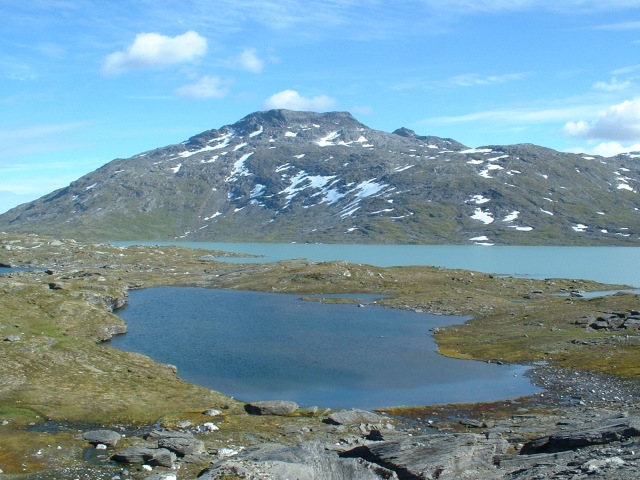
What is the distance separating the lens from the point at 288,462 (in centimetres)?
2839

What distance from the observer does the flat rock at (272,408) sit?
46.3 metres

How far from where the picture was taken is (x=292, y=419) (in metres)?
44.9

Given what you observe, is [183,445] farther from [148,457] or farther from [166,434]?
[166,434]

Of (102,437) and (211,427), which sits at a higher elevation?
(102,437)

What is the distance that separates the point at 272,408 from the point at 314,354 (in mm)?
26343

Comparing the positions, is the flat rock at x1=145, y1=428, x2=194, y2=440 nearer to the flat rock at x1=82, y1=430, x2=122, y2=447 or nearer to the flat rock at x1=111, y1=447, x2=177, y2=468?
the flat rock at x1=82, y1=430, x2=122, y2=447

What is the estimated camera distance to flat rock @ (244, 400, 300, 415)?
46312 mm

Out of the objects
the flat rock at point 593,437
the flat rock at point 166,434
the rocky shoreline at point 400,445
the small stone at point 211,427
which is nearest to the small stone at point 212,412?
the rocky shoreline at point 400,445

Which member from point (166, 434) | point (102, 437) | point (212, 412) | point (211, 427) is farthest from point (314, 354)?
point (102, 437)

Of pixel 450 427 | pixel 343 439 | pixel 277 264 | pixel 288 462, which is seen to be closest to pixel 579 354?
pixel 450 427

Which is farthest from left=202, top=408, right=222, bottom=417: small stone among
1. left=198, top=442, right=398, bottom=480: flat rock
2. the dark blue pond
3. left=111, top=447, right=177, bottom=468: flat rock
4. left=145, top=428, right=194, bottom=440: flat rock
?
left=198, top=442, right=398, bottom=480: flat rock

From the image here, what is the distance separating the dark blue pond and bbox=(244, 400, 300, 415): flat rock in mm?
4635

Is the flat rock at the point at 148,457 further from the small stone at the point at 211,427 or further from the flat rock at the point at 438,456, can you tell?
the flat rock at the point at 438,456

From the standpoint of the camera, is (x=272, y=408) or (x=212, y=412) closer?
(x=212, y=412)
